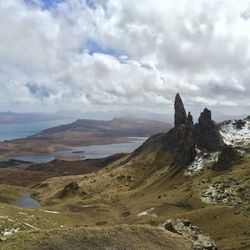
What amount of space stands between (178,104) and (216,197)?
81622mm

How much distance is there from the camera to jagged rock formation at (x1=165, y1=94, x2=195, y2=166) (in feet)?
419

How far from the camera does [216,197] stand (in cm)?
8488

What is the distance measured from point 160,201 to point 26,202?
6865cm

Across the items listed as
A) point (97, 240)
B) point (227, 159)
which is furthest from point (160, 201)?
point (97, 240)

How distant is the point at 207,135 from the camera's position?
445ft

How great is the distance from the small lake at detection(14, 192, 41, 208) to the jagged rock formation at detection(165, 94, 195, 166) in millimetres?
46727

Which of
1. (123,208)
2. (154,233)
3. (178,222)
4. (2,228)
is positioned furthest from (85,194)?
(154,233)

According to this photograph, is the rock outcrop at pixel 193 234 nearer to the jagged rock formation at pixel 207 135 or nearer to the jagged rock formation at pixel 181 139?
the jagged rock formation at pixel 181 139

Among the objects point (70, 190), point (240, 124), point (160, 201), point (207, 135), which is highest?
point (240, 124)

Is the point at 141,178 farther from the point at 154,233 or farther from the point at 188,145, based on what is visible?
the point at 154,233

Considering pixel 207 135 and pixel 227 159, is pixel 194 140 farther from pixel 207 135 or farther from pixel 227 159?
pixel 227 159

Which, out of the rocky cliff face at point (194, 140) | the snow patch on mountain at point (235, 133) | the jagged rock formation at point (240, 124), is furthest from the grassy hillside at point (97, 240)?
the jagged rock formation at point (240, 124)

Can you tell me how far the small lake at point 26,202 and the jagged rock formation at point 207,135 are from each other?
5448 cm

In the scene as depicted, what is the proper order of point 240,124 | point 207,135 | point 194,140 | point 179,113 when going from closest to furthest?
point 194,140
point 207,135
point 240,124
point 179,113
